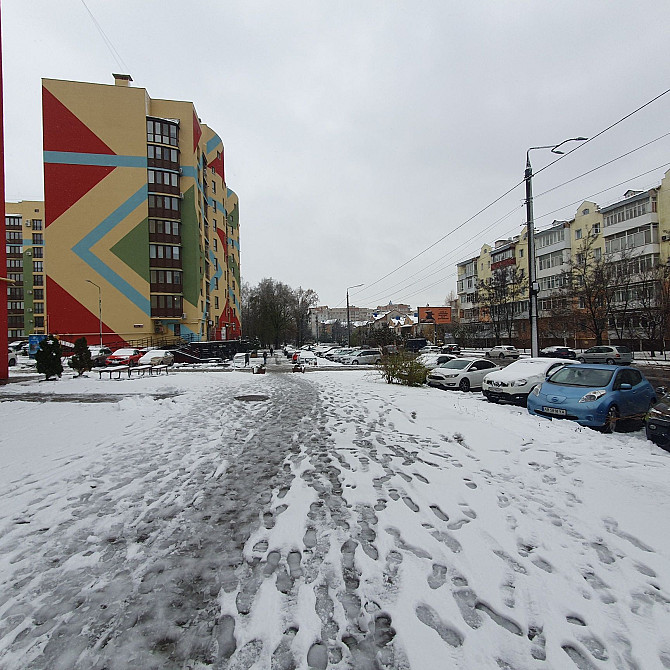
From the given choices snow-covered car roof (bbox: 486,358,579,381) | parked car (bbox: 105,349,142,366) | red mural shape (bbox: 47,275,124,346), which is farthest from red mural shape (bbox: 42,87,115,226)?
snow-covered car roof (bbox: 486,358,579,381)

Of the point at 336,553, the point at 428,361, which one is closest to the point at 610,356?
the point at 428,361

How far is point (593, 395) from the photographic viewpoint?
859 cm

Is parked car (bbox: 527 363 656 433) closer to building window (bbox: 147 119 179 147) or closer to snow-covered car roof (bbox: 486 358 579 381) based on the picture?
snow-covered car roof (bbox: 486 358 579 381)

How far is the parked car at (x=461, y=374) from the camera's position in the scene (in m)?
17.1

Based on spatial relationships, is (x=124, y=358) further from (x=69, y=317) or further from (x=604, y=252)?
(x=604, y=252)

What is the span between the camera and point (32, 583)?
3115 millimetres

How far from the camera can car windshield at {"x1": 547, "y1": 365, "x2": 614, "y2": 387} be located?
9.21 metres

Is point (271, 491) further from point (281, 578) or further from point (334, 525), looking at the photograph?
point (281, 578)

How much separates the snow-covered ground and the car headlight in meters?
1.83

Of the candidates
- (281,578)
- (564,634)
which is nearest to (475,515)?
(564,634)

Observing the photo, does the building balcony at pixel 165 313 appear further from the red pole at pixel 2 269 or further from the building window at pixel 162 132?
the red pole at pixel 2 269

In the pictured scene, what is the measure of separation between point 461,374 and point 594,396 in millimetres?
8641

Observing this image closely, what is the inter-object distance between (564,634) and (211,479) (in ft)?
13.5

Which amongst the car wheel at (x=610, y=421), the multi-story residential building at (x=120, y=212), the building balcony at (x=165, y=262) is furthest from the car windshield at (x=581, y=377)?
the building balcony at (x=165, y=262)
